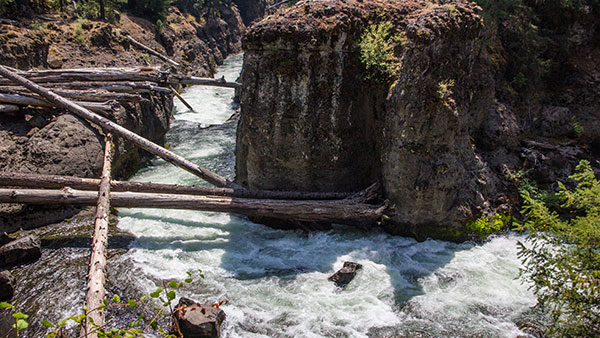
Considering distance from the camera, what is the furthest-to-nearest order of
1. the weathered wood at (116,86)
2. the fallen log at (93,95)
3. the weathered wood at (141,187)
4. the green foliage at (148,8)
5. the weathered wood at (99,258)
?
the green foliage at (148,8)
the weathered wood at (116,86)
the fallen log at (93,95)
the weathered wood at (141,187)
the weathered wood at (99,258)

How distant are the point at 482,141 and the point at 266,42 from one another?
7.24 metres

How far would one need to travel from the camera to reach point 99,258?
8266 millimetres

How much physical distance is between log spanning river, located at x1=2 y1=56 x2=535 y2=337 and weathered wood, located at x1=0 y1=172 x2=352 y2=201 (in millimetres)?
901

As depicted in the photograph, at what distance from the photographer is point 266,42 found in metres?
10.1

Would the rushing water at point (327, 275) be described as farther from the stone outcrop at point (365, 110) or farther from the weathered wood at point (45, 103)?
the weathered wood at point (45, 103)

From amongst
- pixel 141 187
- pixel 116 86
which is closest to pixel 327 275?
pixel 141 187

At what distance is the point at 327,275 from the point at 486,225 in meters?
4.65

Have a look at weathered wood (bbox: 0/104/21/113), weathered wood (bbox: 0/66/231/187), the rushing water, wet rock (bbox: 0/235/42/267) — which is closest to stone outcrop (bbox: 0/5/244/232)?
weathered wood (bbox: 0/104/21/113)

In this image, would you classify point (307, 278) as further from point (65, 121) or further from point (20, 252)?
A: point (65, 121)

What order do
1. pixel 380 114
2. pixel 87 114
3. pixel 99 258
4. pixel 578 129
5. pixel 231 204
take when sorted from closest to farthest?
pixel 99 258 → pixel 380 114 → pixel 231 204 → pixel 578 129 → pixel 87 114

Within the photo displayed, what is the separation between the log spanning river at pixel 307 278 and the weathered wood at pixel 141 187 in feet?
2.96

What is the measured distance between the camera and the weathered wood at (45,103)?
12727 mm

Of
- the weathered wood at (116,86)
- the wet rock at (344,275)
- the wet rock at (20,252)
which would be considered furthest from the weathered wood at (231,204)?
the weathered wood at (116,86)

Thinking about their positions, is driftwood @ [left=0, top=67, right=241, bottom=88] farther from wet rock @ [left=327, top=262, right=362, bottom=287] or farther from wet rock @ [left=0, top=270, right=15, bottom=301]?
wet rock @ [left=327, top=262, right=362, bottom=287]
